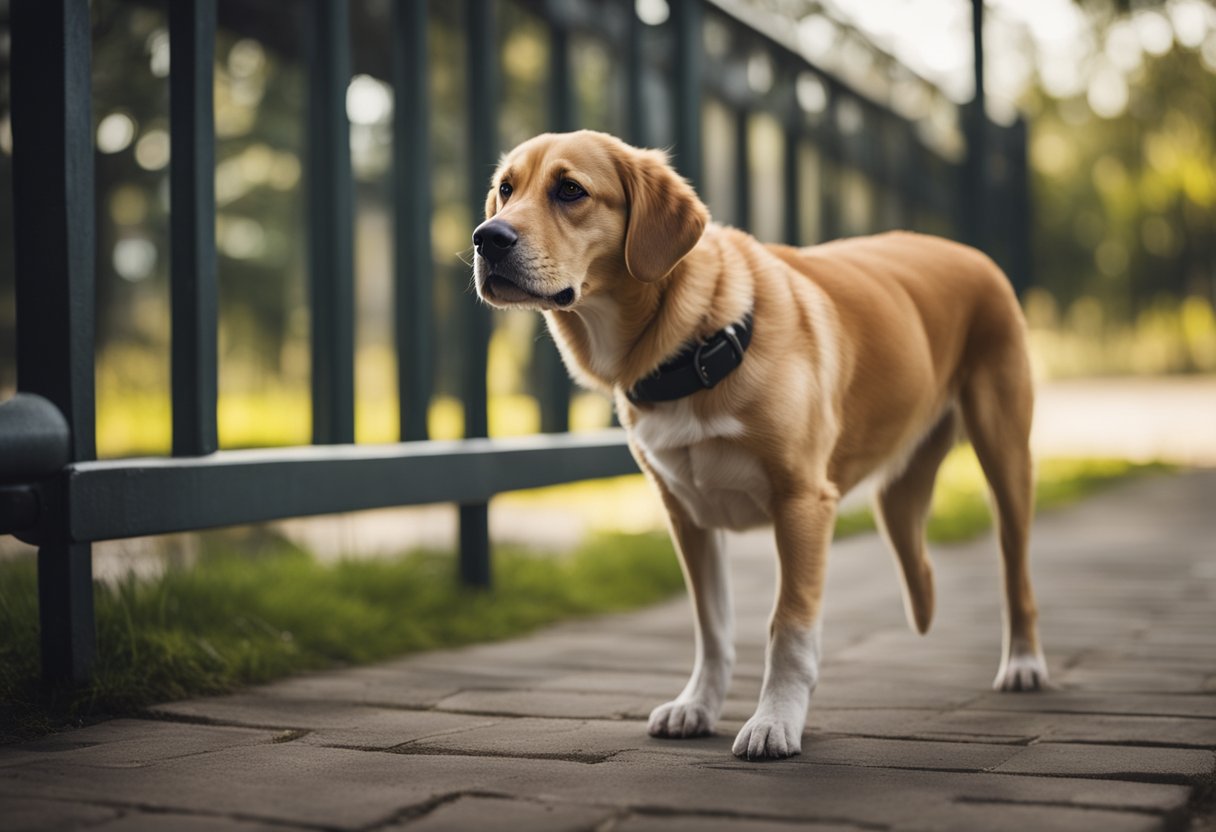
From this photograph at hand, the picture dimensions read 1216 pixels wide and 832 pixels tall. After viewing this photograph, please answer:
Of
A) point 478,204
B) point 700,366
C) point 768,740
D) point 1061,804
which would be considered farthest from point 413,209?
point 1061,804

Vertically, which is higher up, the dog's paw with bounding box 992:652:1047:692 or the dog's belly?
the dog's belly

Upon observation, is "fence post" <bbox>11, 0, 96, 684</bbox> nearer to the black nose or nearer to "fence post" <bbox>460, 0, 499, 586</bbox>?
the black nose

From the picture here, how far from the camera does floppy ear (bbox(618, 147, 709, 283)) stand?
10.8 feet

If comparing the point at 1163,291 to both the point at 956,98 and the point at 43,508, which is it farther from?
the point at 43,508

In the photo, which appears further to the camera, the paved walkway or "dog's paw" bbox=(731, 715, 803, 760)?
"dog's paw" bbox=(731, 715, 803, 760)

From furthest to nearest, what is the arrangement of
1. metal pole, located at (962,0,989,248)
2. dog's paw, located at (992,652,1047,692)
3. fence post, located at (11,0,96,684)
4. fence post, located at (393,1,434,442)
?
metal pole, located at (962,0,989,248)
fence post, located at (393,1,434,442)
dog's paw, located at (992,652,1047,692)
fence post, located at (11,0,96,684)

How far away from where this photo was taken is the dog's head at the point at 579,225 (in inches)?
128

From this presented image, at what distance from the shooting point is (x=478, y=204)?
5.55 m

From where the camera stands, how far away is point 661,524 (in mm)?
8195

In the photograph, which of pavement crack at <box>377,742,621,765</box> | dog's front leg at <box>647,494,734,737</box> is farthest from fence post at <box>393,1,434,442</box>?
pavement crack at <box>377,742,621,765</box>

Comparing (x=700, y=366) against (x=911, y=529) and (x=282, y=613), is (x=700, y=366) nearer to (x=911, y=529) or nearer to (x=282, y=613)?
(x=911, y=529)

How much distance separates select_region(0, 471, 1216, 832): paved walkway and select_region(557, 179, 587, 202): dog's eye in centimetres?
124

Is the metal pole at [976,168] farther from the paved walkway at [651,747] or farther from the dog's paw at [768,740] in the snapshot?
the dog's paw at [768,740]

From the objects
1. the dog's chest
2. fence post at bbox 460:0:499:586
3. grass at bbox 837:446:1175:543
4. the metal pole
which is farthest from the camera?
the metal pole
